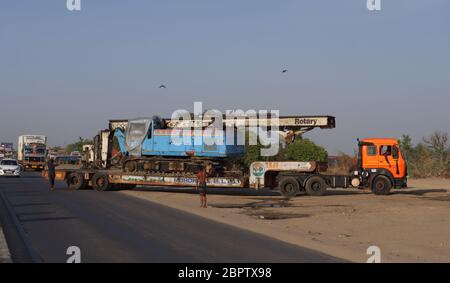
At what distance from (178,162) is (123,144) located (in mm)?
3897

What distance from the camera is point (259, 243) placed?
13453mm

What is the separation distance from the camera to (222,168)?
29.7 m

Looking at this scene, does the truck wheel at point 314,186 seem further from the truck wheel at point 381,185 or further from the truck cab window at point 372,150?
the truck cab window at point 372,150

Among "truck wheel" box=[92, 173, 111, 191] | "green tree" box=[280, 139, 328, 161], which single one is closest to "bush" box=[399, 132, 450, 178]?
"green tree" box=[280, 139, 328, 161]

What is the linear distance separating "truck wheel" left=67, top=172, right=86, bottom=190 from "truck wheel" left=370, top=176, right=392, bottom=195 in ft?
50.0

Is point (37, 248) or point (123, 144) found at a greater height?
point (123, 144)

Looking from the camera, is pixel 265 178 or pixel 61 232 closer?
pixel 61 232

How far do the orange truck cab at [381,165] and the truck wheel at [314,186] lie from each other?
1.79m

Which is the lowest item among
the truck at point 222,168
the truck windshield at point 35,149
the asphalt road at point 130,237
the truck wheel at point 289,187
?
the asphalt road at point 130,237

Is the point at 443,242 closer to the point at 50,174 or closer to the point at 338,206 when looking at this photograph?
the point at 338,206

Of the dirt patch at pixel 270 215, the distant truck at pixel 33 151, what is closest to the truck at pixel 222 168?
the dirt patch at pixel 270 215

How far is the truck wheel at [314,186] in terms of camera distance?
2841cm
